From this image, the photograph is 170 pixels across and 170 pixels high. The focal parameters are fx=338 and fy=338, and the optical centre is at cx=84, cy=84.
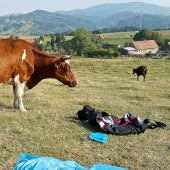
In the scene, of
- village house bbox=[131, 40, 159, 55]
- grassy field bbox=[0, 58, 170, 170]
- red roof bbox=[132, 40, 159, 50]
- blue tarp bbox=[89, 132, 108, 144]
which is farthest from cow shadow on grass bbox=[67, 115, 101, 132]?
red roof bbox=[132, 40, 159, 50]

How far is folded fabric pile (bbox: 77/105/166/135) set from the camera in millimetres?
9317

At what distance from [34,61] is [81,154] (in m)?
5.10

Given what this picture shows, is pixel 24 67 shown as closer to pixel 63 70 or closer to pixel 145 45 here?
pixel 63 70

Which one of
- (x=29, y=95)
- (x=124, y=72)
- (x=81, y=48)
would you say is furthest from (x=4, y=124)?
(x=81, y=48)

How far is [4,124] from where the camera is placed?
9.49m

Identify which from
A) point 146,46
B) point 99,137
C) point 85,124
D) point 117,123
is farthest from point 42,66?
point 146,46

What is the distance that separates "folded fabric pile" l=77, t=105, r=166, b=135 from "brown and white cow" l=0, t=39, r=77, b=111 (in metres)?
2.07

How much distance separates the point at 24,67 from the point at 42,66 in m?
0.84

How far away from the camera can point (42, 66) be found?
11844 millimetres

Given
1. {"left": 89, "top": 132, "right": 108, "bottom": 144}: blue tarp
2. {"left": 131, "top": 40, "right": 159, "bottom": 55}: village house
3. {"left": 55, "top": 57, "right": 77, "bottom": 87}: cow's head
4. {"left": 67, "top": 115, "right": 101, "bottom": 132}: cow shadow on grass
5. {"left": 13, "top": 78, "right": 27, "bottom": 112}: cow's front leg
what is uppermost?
{"left": 55, "top": 57, "right": 77, "bottom": 87}: cow's head

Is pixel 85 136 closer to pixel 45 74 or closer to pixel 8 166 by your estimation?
pixel 8 166

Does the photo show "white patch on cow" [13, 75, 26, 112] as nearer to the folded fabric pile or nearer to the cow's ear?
the cow's ear

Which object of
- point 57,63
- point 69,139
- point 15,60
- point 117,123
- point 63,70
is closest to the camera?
point 69,139

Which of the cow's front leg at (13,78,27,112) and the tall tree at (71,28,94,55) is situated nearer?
the cow's front leg at (13,78,27,112)
